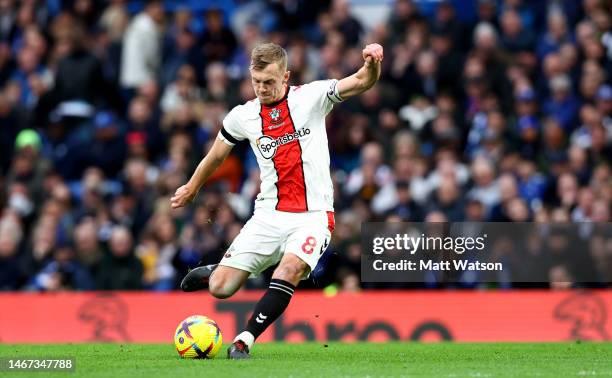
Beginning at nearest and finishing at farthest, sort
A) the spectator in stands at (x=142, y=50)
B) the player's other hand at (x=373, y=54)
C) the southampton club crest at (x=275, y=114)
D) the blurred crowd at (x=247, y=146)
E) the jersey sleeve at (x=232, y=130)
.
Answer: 1. the player's other hand at (x=373, y=54)
2. the southampton club crest at (x=275, y=114)
3. the jersey sleeve at (x=232, y=130)
4. the blurred crowd at (x=247, y=146)
5. the spectator in stands at (x=142, y=50)

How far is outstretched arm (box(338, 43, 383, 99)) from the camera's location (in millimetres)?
9891

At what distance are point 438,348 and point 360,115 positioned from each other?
19.7 ft

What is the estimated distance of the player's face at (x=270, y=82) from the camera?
1028 centimetres

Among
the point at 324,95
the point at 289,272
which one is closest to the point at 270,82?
the point at 324,95

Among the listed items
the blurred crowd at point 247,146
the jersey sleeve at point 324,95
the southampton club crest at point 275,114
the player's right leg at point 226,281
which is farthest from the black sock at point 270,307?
the blurred crowd at point 247,146

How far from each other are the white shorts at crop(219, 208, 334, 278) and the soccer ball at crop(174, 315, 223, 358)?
626mm

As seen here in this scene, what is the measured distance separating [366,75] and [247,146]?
8201 millimetres

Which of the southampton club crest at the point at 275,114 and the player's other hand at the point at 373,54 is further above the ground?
the player's other hand at the point at 373,54

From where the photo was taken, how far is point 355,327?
48.0ft

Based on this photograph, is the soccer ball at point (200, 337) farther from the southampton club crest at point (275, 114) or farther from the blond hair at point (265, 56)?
the blond hair at point (265, 56)

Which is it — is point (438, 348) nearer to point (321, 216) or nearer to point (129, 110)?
point (321, 216)

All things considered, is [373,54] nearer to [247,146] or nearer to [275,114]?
[275,114]

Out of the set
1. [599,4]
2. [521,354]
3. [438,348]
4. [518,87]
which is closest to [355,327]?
[438,348]

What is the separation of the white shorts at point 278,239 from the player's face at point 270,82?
910 mm
